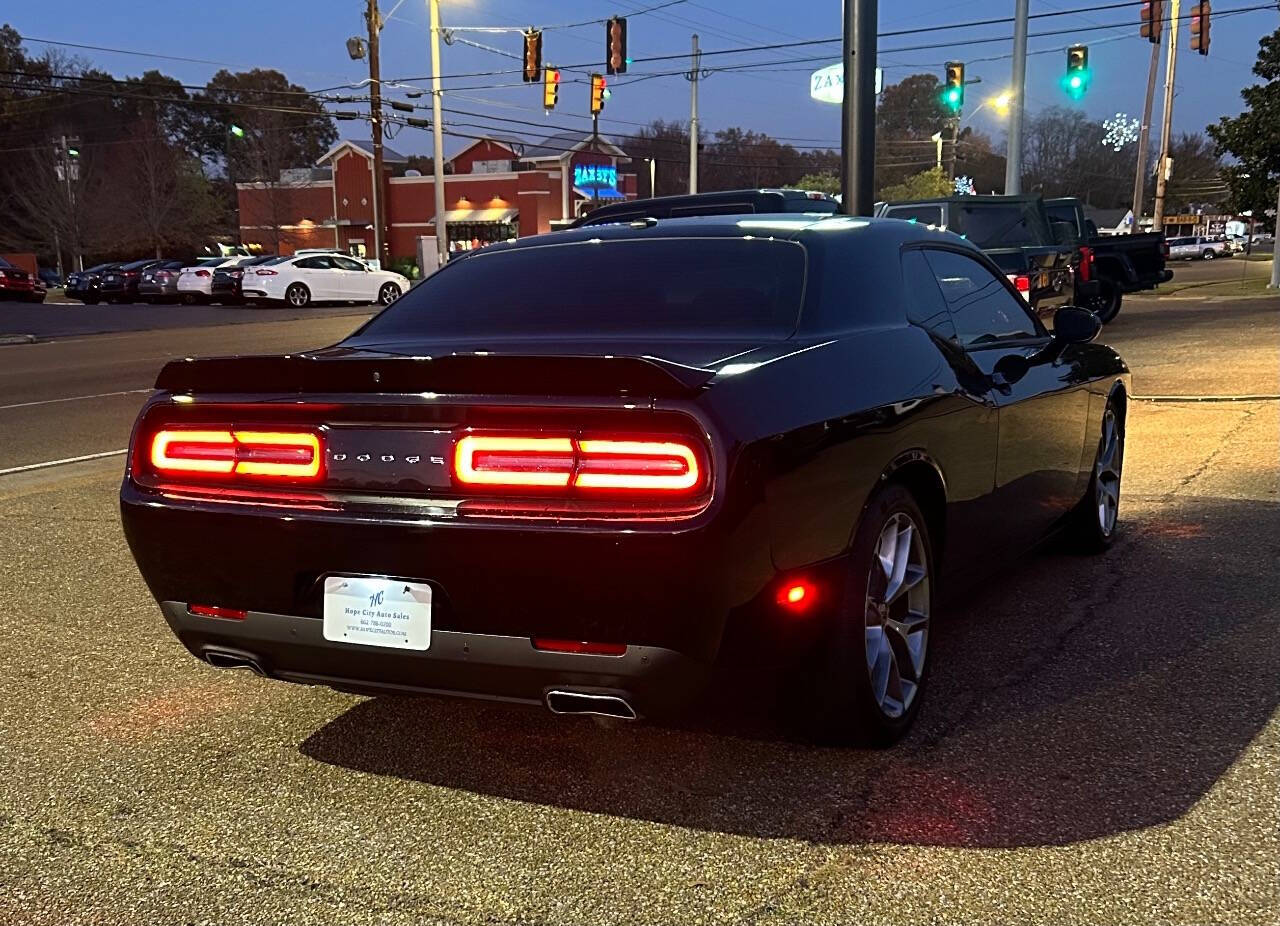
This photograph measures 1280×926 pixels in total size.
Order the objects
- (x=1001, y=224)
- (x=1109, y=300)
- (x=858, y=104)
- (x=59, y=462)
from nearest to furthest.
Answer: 1. (x=59, y=462)
2. (x=858, y=104)
3. (x=1001, y=224)
4. (x=1109, y=300)

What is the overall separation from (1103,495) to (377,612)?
400 cm

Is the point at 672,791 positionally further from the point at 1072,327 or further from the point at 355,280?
the point at 355,280

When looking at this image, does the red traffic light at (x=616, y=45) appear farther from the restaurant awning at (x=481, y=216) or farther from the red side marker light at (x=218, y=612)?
the restaurant awning at (x=481, y=216)

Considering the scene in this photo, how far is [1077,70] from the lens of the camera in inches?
1144

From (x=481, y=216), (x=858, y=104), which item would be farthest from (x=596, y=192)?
(x=858, y=104)

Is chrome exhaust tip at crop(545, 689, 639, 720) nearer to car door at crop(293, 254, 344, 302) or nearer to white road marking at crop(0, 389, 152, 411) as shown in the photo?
white road marking at crop(0, 389, 152, 411)

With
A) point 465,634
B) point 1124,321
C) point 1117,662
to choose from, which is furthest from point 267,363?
point 1124,321

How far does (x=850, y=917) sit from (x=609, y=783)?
0.89 meters

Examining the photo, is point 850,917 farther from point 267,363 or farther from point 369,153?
point 369,153

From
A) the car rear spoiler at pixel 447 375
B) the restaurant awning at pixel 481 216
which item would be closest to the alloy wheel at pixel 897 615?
the car rear spoiler at pixel 447 375

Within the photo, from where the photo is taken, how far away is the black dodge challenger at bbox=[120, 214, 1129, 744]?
9.11 ft

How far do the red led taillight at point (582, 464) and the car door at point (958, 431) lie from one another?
3.97ft

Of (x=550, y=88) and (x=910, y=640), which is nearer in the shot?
(x=910, y=640)

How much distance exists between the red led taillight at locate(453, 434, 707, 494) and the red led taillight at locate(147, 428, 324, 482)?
0.46 m
